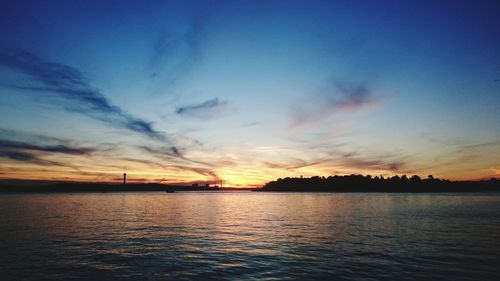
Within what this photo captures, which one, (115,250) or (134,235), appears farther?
(134,235)

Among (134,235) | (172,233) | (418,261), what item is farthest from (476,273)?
(134,235)

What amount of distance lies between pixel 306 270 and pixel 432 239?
69.9ft

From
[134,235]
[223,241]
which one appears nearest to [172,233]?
[134,235]

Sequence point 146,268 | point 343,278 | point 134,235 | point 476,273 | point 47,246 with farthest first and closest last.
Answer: point 134,235 → point 47,246 → point 146,268 → point 476,273 → point 343,278

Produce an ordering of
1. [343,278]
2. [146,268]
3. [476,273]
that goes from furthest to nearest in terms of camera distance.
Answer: [146,268] < [476,273] < [343,278]

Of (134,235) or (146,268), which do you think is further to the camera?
(134,235)

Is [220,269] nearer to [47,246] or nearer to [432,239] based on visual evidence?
[47,246]

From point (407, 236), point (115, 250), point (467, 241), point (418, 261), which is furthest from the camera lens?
point (407, 236)

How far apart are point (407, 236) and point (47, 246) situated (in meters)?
39.6

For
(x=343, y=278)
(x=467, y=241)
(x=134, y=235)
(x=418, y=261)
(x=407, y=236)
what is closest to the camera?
(x=343, y=278)

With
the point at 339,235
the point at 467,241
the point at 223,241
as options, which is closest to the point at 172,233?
the point at 223,241

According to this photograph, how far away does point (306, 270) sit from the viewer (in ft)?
70.9

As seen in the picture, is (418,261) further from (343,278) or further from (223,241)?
(223,241)

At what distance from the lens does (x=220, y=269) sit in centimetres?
2195
